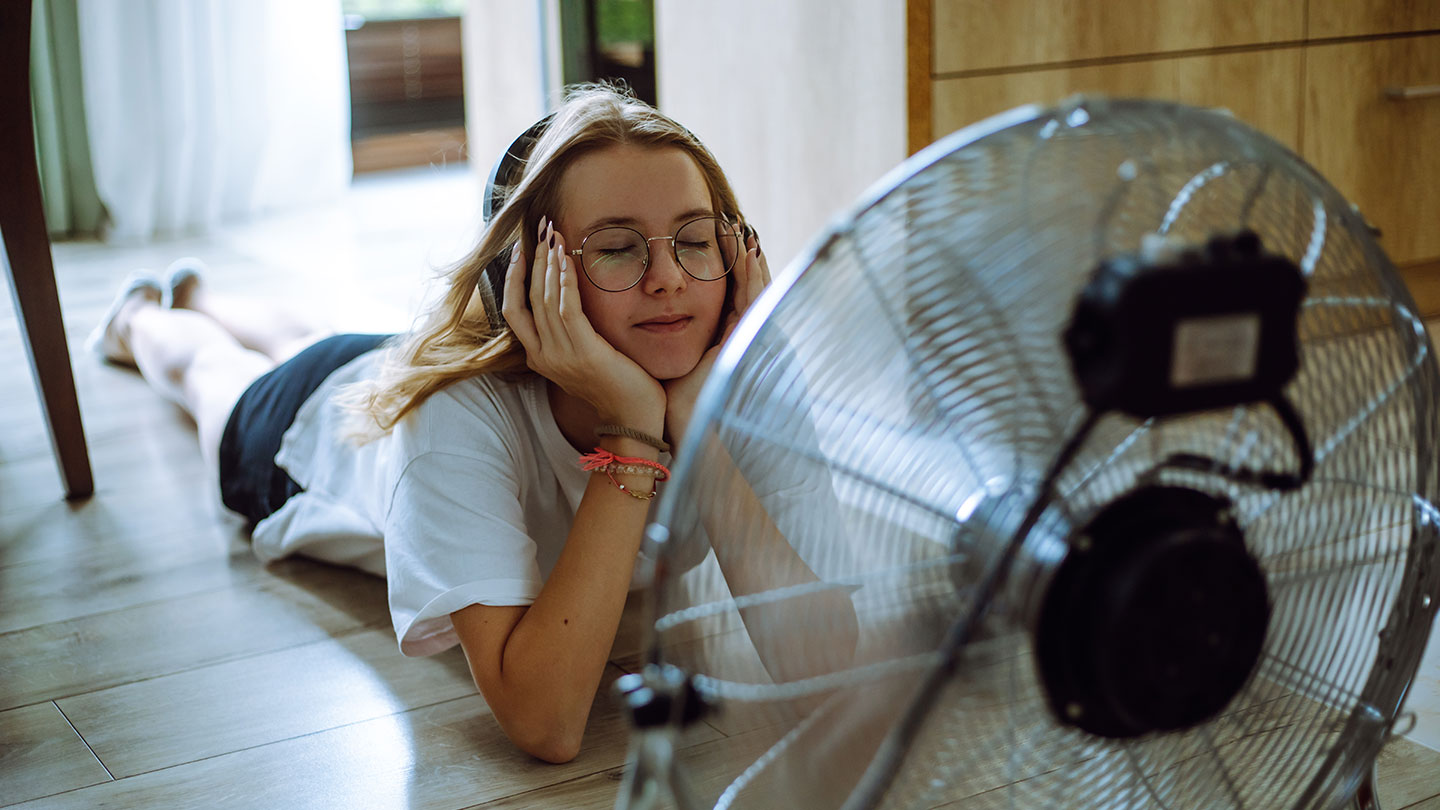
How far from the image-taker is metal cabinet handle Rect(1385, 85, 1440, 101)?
196 centimetres

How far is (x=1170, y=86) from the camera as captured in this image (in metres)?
1.75

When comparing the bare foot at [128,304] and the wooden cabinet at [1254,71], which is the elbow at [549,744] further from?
the bare foot at [128,304]

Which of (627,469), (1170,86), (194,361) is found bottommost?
(194,361)

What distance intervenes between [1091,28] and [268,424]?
43.7 inches

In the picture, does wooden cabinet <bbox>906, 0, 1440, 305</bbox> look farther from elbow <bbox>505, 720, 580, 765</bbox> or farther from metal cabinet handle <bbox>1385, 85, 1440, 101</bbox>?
elbow <bbox>505, 720, 580, 765</bbox>

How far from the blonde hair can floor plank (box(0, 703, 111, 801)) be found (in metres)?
0.35

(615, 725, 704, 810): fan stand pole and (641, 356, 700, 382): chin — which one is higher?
(641, 356, 700, 382): chin

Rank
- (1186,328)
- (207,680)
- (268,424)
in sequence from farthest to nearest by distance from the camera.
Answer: (268,424) → (207,680) → (1186,328)

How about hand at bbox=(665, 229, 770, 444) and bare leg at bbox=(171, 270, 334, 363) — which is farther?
bare leg at bbox=(171, 270, 334, 363)

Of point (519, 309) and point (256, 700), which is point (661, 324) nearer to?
point (519, 309)

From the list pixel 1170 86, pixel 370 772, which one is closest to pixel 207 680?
pixel 370 772

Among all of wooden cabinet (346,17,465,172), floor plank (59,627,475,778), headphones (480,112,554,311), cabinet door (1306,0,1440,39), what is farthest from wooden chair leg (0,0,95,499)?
wooden cabinet (346,17,465,172)

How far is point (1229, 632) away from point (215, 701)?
897 millimetres

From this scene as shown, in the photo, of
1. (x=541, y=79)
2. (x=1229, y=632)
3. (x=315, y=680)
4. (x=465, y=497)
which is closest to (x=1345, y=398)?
(x=1229, y=632)
